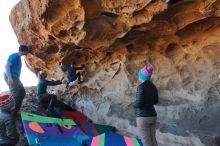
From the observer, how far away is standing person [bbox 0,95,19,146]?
5.30 metres

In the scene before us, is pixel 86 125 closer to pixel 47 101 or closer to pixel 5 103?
pixel 47 101

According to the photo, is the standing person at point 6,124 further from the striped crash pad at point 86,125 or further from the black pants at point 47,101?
the black pants at point 47,101

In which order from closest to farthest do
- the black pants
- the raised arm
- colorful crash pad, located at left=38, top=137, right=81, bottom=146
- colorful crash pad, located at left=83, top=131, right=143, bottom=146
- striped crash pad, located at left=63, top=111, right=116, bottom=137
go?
colorful crash pad, located at left=83, top=131, right=143, bottom=146, colorful crash pad, located at left=38, top=137, right=81, bottom=146, the raised arm, striped crash pad, located at left=63, top=111, right=116, bottom=137, the black pants

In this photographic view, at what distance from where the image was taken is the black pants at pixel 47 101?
7.95 m

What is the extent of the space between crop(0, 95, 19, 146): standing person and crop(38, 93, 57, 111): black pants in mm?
2469

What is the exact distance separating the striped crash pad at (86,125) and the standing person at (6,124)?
207 cm

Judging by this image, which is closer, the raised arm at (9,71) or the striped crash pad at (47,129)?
the striped crash pad at (47,129)

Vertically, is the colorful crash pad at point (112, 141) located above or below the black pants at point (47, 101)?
below

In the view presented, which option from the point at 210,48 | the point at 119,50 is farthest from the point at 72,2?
the point at 210,48

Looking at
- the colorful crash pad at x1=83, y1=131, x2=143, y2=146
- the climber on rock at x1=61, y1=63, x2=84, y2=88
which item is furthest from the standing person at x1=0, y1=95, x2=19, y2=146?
the climber on rock at x1=61, y1=63, x2=84, y2=88

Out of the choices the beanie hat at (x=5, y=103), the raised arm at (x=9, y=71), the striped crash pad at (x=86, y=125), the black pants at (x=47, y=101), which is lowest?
the striped crash pad at (x=86, y=125)

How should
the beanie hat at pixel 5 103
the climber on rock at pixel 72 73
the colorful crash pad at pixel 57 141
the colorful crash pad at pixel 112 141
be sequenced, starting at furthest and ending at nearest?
the climber on rock at pixel 72 73 < the colorful crash pad at pixel 57 141 < the colorful crash pad at pixel 112 141 < the beanie hat at pixel 5 103

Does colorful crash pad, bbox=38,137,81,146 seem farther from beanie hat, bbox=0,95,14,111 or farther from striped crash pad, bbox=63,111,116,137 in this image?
beanie hat, bbox=0,95,14,111

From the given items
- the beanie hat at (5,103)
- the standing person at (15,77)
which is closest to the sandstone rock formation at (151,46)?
the standing person at (15,77)
